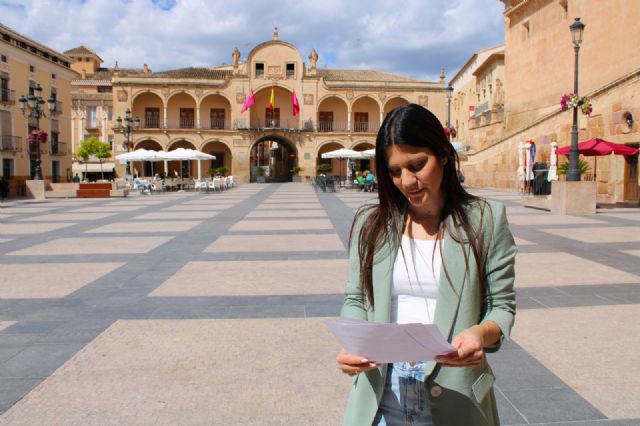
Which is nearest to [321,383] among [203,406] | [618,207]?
[203,406]

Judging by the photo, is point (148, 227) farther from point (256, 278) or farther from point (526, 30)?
point (526, 30)

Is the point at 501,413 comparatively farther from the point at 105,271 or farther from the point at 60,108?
the point at 60,108

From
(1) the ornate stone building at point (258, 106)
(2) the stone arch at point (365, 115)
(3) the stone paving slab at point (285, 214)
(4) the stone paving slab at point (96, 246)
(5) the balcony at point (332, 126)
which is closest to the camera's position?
(4) the stone paving slab at point (96, 246)

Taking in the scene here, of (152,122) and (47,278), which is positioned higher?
(152,122)

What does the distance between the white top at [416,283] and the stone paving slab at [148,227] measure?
9.73 m

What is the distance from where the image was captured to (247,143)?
42.9 metres

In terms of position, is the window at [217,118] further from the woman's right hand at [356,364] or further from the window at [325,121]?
the woman's right hand at [356,364]

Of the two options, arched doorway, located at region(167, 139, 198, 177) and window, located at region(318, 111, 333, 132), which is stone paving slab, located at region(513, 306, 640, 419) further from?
arched doorway, located at region(167, 139, 198, 177)

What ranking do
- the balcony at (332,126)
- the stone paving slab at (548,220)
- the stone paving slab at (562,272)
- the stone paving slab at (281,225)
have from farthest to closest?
the balcony at (332,126) → the stone paving slab at (548,220) → the stone paving slab at (281,225) → the stone paving slab at (562,272)

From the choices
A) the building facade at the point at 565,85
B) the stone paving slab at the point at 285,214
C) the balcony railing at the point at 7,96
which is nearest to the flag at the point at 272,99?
the building facade at the point at 565,85

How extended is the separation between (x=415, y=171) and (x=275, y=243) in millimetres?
7532

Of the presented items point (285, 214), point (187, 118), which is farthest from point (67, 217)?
point (187, 118)

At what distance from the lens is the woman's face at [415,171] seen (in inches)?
63.5

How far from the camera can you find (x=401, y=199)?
70.2 inches
